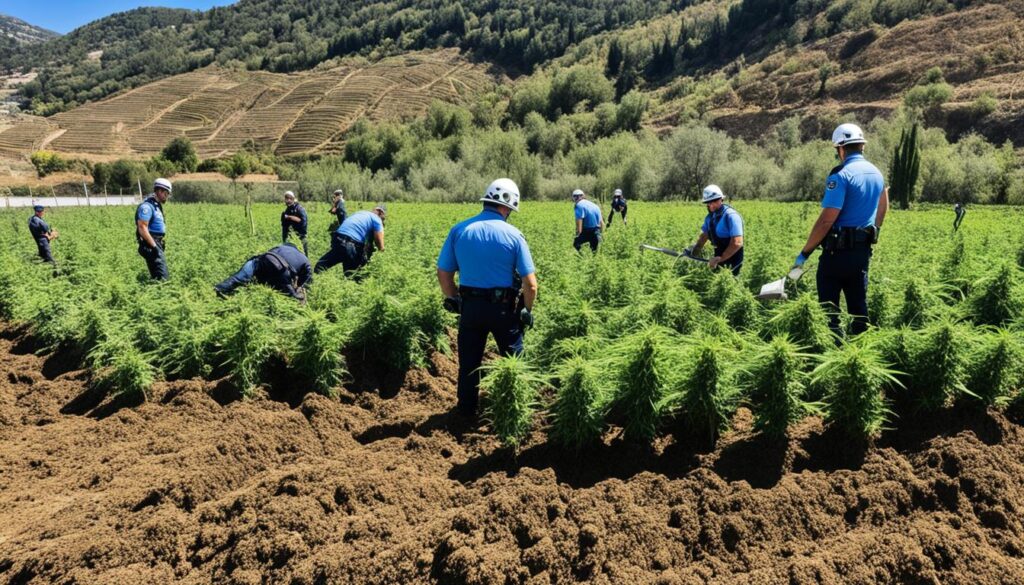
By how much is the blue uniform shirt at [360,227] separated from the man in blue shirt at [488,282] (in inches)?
189

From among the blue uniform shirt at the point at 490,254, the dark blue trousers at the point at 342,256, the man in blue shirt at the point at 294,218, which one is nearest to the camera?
the blue uniform shirt at the point at 490,254

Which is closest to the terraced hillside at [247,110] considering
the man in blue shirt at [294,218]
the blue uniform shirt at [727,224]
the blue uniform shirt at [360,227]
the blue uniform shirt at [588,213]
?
the man in blue shirt at [294,218]

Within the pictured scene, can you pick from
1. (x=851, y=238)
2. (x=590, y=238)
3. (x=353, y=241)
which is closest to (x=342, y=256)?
(x=353, y=241)

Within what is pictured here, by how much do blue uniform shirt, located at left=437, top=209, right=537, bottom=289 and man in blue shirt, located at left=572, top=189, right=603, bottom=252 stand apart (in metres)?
7.61

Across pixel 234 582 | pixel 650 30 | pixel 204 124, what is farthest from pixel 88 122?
pixel 234 582

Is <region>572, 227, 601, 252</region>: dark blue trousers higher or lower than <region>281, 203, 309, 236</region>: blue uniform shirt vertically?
lower

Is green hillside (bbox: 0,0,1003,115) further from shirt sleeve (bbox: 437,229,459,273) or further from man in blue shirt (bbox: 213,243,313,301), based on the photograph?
shirt sleeve (bbox: 437,229,459,273)

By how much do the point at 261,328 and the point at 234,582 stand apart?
3216 millimetres

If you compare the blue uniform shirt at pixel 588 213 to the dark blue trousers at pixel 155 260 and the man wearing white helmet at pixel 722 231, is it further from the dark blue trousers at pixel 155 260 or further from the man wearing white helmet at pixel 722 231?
the dark blue trousers at pixel 155 260

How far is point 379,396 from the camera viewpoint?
6180mm

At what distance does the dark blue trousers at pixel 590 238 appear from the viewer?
13.0 m

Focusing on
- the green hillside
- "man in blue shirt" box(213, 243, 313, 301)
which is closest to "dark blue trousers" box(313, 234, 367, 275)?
"man in blue shirt" box(213, 243, 313, 301)

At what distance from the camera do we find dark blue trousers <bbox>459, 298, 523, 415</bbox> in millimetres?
5254

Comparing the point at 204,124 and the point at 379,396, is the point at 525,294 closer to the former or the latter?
the point at 379,396
